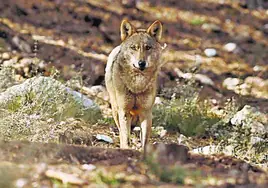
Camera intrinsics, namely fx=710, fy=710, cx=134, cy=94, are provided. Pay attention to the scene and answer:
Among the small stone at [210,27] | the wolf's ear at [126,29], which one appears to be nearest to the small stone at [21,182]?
the wolf's ear at [126,29]

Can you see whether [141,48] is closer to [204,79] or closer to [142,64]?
[142,64]

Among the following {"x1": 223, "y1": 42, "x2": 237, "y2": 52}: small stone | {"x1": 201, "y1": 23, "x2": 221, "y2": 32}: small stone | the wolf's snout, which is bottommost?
the wolf's snout

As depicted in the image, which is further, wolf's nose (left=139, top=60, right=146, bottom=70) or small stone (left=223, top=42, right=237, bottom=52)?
small stone (left=223, top=42, right=237, bottom=52)

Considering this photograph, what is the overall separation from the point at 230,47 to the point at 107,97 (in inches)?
174

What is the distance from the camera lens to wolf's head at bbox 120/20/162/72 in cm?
738

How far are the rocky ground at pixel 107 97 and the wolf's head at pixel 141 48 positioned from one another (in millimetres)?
968

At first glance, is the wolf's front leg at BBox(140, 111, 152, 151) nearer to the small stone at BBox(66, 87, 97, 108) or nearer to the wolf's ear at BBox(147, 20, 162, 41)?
the wolf's ear at BBox(147, 20, 162, 41)

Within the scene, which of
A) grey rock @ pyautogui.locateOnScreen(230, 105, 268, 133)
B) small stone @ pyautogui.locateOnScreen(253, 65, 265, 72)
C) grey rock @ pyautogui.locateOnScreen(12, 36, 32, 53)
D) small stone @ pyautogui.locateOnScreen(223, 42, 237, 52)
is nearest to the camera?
grey rock @ pyautogui.locateOnScreen(230, 105, 268, 133)

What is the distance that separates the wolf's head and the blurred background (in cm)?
321

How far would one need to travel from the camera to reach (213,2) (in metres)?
16.6

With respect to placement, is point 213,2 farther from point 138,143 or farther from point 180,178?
point 180,178

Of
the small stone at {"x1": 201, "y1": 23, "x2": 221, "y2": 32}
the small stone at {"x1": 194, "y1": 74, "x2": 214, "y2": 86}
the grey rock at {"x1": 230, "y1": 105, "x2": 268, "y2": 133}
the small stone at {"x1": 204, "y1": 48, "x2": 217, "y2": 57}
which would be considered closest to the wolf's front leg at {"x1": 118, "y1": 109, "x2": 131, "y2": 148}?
the grey rock at {"x1": 230, "y1": 105, "x2": 268, "y2": 133}

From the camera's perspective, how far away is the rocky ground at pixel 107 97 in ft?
16.2

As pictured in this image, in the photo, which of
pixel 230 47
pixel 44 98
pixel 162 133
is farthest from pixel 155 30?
pixel 230 47
